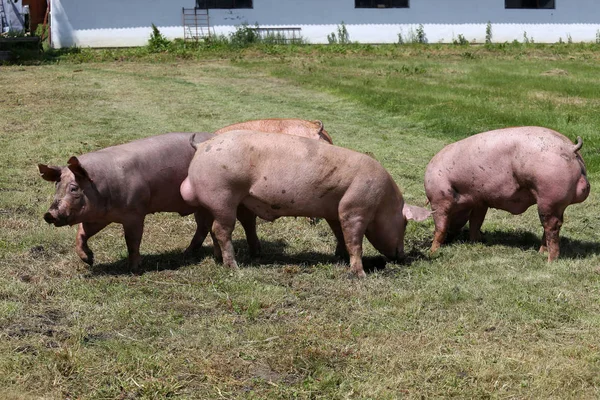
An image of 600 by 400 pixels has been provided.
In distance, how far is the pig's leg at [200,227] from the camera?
24.9ft

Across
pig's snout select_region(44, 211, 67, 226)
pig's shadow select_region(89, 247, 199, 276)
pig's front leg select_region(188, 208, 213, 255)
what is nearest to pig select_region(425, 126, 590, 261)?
pig's front leg select_region(188, 208, 213, 255)

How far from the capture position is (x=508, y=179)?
7477 millimetres

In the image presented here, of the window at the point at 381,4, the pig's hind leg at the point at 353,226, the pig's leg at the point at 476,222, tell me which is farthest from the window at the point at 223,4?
the pig's hind leg at the point at 353,226

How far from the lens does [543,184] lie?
7.13 metres

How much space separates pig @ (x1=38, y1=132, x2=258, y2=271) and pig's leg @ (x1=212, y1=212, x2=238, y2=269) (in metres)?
0.56

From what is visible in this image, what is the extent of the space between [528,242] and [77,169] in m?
4.36

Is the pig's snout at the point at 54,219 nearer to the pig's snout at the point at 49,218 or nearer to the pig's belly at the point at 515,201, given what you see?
the pig's snout at the point at 49,218

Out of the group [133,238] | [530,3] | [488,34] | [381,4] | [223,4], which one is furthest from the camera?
[530,3]

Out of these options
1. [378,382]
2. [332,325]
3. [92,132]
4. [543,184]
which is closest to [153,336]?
[332,325]

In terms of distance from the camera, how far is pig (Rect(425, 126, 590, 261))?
7.10m

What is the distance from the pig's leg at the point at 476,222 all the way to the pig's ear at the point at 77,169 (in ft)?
12.1

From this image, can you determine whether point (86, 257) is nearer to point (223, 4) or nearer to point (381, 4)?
point (223, 4)

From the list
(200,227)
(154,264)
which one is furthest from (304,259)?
(154,264)

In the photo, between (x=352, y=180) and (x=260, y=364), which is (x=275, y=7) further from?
(x=260, y=364)
